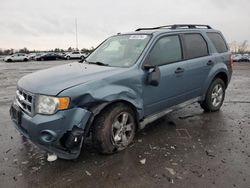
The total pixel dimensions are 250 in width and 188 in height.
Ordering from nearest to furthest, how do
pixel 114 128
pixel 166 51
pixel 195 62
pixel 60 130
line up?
pixel 60 130 < pixel 114 128 < pixel 166 51 < pixel 195 62

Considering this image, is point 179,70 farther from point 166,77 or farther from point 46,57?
point 46,57

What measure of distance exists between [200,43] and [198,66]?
1.94 ft

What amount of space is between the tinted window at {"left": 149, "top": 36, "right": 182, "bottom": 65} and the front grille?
1.92m

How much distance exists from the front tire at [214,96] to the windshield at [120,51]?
6.87 ft

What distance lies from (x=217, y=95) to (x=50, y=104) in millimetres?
4015

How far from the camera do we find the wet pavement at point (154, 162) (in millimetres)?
2848

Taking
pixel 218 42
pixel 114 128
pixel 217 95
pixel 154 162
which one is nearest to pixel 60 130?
pixel 114 128

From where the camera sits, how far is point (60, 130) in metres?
2.90

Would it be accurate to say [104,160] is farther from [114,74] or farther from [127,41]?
[127,41]

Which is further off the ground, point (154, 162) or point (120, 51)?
point (120, 51)

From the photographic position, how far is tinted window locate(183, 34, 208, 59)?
4571mm

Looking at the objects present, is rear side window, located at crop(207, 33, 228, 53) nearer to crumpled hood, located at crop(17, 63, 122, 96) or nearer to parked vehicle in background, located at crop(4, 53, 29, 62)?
crumpled hood, located at crop(17, 63, 122, 96)

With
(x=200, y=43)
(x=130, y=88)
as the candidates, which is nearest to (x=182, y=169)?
(x=130, y=88)

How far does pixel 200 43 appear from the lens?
16.1 ft
